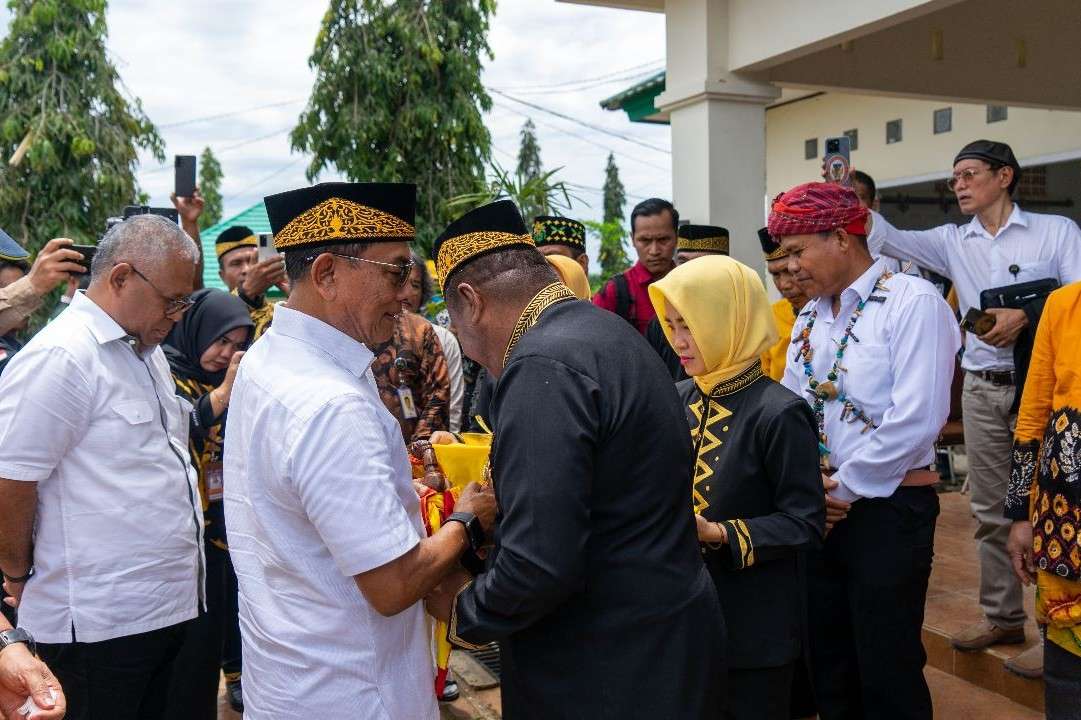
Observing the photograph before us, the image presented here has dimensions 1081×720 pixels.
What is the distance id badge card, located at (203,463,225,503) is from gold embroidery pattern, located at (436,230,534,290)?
258cm

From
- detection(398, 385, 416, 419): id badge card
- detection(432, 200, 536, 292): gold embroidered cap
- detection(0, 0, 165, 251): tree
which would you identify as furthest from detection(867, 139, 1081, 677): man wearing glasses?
detection(0, 0, 165, 251): tree

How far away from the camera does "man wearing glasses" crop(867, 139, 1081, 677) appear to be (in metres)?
4.48

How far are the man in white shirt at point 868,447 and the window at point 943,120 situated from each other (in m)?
7.45

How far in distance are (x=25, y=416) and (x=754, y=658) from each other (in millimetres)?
2240

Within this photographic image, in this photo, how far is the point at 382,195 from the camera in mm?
2162

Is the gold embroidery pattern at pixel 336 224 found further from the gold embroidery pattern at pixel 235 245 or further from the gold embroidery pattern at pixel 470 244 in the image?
Result: the gold embroidery pattern at pixel 235 245

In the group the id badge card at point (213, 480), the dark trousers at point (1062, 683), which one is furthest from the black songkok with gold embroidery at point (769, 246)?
the id badge card at point (213, 480)

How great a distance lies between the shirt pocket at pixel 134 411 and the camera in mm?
2918

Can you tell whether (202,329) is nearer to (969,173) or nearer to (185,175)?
(185,175)

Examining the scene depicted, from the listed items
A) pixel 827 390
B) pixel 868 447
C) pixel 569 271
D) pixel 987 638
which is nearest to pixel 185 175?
pixel 569 271

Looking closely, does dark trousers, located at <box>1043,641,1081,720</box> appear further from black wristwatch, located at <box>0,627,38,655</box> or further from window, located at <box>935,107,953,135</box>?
window, located at <box>935,107,953,135</box>

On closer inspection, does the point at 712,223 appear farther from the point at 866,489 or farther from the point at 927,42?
the point at 866,489

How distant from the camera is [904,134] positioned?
10.6 metres

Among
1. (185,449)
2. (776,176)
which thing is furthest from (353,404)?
(776,176)
